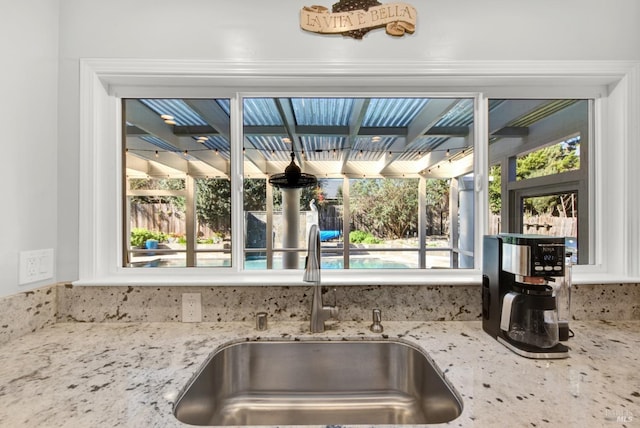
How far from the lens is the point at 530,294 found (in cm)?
99

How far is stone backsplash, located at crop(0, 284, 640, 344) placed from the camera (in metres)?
1.25

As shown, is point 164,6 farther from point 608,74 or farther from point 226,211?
point 608,74

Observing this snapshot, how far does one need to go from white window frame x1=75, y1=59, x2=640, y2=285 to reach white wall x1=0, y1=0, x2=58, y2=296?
0.11m

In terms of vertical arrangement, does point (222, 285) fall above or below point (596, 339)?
above

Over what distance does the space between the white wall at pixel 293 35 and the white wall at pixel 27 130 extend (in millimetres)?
52

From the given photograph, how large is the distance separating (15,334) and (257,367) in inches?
34.2

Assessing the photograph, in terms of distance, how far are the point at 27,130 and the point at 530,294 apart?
1.90 m

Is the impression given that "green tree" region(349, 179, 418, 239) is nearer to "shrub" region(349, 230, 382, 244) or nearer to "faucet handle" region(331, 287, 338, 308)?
"shrub" region(349, 230, 382, 244)

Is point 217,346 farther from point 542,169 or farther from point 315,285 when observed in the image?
point 542,169

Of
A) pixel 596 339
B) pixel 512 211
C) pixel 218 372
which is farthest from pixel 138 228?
pixel 596 339

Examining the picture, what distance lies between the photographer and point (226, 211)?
1.48m

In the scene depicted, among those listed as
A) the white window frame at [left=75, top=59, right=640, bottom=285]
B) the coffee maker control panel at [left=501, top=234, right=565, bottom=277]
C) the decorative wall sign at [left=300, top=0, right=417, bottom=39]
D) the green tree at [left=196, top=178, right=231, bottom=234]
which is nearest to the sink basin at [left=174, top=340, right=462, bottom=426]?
the white window frame at [left=75, top=59, right=640, bottom=285]

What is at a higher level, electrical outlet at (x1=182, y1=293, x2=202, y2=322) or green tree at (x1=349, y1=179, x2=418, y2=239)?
green tree at (x1=349, y1=179, x2=418, y2=239)

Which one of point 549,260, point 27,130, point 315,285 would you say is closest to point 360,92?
point 315,285
